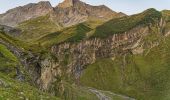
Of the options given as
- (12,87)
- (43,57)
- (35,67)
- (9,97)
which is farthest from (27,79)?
(43,57)

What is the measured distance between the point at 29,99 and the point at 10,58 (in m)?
36.3

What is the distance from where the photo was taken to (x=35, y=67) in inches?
5743

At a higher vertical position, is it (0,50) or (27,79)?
(0,50)

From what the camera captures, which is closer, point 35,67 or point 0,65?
point 0,65

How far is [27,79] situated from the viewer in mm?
81750

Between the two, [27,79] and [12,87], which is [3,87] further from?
[27,79]

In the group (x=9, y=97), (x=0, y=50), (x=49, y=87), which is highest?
(x=0, y=50)

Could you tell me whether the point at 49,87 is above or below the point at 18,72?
below

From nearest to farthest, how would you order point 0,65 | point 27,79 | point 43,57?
point 0,65 → point 27,79 → point 43,57

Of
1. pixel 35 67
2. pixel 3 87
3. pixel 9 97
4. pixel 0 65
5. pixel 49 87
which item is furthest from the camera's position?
pixel 49 87

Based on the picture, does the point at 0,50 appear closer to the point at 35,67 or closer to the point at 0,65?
the point at 0,65

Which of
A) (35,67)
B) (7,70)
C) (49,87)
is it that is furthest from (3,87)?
(49,87)

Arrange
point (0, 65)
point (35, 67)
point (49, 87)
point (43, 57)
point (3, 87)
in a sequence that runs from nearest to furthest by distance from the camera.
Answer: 1. point (3, 87)
2. point (0, 65)
3. point (35, 67)
4. point (43, 57)
5. point (49, 87)

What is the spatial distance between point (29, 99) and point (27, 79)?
37227 mm
